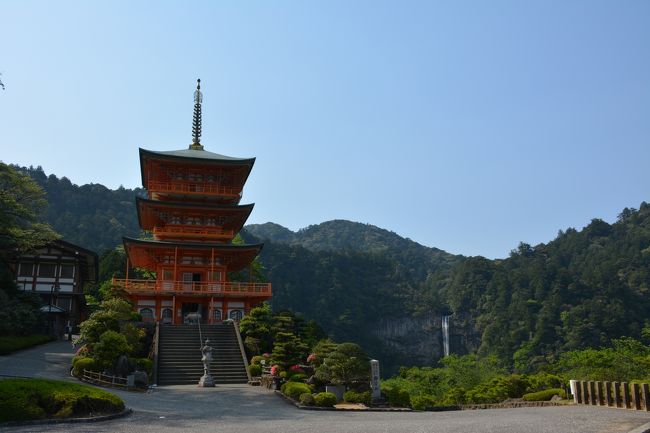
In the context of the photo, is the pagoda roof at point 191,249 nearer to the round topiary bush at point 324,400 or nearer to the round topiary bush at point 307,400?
the round topiary bush at point 307,400

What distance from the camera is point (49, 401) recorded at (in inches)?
512

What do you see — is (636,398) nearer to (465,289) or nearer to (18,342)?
(18,342)

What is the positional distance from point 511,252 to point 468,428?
129588 millimetres

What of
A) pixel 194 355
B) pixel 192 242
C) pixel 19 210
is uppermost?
pixel 19 210

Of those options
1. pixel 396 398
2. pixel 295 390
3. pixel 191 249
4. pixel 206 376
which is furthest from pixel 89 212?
pixel 396 398

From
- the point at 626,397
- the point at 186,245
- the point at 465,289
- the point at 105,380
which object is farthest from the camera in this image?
the point at 465,289

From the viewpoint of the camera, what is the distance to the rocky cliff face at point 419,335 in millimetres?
117375

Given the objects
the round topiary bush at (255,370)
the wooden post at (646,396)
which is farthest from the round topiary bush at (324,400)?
the wooden post at (646,396)

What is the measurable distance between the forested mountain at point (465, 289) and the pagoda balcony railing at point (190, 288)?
2064 inches

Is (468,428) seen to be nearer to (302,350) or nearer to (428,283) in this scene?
(302,350)

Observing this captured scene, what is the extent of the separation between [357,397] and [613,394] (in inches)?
308

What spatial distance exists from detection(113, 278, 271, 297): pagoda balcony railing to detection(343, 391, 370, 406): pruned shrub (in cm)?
1670

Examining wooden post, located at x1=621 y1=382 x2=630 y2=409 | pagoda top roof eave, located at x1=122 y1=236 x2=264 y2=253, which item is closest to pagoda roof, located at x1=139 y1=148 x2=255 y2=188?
pagoda top roof eave, located at x1=122 y1=236 x2=264 y2=253

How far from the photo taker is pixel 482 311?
114 metres
